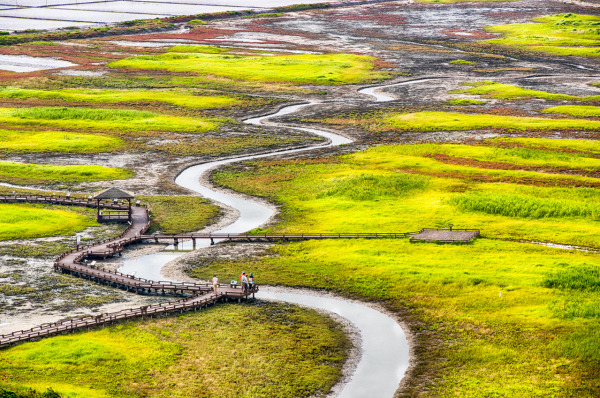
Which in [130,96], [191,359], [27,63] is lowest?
[191,359]

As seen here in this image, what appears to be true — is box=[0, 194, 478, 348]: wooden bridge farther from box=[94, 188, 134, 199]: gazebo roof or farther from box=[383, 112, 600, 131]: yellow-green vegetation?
box=[383, 112, 600, 131]: yellow-green vegetation

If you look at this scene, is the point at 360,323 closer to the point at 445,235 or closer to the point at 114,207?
the point at 445,235

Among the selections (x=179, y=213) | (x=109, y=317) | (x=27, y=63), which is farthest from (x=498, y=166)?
(x=27, y=63)

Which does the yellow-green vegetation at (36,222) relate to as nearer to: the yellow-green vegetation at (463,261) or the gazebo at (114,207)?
the gazebo at (114,207)

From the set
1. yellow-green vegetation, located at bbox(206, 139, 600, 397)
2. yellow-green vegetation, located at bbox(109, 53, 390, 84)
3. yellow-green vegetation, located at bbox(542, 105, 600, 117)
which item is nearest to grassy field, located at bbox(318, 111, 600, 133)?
yellow-green vegetation, located at bbox(542, 105, 600, 117)

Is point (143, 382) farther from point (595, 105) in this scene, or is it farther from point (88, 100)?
point (595, 105)

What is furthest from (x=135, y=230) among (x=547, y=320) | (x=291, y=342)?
(x=547, y=320)
